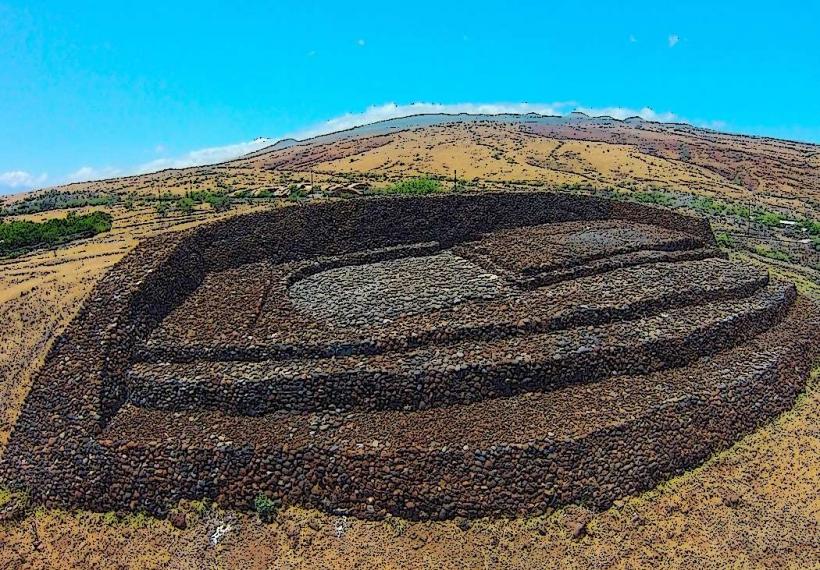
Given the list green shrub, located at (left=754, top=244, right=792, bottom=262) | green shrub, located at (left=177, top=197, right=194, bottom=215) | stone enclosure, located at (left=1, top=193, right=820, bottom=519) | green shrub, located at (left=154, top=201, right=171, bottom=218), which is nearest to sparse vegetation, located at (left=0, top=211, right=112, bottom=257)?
green shrub, located at (left=154, top=201, right=171, bottom=218)

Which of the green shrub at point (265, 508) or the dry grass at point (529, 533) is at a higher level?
the green shrub at point (265, 508)

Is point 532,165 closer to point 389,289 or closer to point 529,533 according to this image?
point 389,289

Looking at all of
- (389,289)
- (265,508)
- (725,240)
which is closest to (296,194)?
(389,289)

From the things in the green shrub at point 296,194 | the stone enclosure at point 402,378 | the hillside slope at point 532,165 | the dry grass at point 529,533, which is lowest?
the dry grass at point 529,533

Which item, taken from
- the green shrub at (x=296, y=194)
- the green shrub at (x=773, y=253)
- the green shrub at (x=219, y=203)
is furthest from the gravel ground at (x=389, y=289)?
the green shrub at (x=773, y=253)

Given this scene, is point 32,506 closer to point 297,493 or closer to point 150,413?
point 150,413

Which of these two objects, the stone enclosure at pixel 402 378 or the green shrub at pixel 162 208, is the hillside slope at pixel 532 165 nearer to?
the green shrub at pixel 162 208

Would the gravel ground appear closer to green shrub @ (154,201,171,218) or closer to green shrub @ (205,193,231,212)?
green shrub @ (205,193,231,212)
